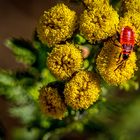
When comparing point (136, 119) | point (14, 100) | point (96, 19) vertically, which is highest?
point (96, 19)

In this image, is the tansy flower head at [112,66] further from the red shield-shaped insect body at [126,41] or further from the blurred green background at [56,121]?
the blurred green background at [56,121]

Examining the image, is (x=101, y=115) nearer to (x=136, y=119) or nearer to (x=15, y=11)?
(x=136, y=119)

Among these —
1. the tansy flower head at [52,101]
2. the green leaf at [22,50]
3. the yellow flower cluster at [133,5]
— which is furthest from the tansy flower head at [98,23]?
the green leaf at [22,50]

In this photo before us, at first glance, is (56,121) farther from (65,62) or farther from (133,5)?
(133,5)

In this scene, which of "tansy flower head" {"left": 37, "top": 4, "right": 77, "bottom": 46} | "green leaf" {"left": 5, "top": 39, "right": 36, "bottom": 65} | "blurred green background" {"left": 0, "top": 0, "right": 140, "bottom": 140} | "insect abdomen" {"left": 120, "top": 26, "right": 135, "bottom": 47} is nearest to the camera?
"insect abdomen" {"left": 120, "top": 26, "right": 135, "bottom": 47}

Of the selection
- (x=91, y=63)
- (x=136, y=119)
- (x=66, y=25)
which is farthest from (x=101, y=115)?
(x=66, y=25)

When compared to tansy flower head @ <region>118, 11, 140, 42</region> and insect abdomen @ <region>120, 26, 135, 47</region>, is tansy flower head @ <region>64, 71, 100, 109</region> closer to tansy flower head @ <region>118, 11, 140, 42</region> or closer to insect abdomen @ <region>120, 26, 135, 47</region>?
insect abdomen @ <region>120, 26, 135, 47</region>

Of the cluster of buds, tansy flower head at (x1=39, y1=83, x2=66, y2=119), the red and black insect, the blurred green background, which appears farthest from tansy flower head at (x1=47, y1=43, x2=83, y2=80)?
the blurred green background

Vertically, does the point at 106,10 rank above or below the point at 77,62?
above
